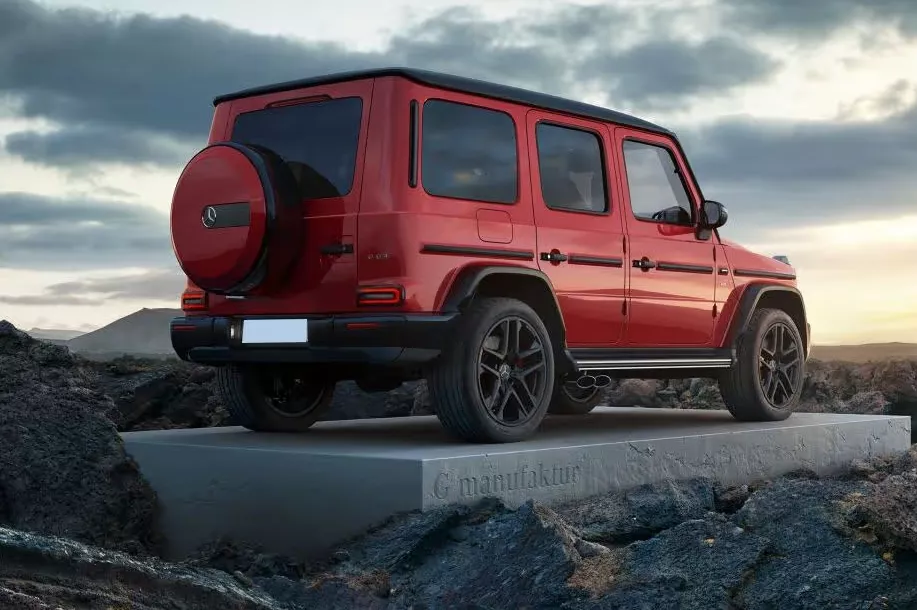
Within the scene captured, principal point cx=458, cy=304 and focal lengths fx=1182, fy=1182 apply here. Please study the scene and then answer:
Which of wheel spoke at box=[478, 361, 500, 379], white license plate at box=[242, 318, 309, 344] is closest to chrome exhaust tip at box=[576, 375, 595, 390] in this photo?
wheel spoke at box=[478, 361, 500, 379]

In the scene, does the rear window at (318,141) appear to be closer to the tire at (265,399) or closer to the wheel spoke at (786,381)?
the tire at (265,399)

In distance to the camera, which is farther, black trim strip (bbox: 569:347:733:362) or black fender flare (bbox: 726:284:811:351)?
black fender flare (bbox: 726:284:811:351)

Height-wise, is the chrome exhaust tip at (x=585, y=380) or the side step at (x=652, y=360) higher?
the side step at (x=652, y=360)

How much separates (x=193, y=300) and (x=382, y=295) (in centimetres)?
156

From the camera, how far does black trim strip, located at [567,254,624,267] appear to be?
7137 millimetres

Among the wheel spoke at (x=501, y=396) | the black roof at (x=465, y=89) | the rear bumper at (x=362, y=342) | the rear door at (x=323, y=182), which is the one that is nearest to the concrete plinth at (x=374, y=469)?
the wheel spoke at (x=501, y=396)

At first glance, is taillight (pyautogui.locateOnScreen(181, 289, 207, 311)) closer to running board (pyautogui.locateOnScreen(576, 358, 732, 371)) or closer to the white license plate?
the white license plate

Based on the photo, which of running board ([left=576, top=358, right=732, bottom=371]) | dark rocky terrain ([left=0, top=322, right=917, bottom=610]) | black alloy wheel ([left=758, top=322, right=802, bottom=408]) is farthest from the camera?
black alloy wheel ([left=758, top=322, right=802, bottom=408])

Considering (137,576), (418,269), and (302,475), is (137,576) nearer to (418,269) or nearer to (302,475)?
(302,475)

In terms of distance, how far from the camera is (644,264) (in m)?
7.73

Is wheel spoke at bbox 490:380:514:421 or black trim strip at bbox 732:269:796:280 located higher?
black trim strip at bbox 732:269:796:280

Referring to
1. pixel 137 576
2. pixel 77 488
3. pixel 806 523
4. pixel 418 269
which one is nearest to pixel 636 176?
pixel 418 269

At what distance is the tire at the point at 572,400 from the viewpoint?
966 cm

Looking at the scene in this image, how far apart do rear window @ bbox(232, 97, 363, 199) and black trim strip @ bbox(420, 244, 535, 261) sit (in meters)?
0.57
